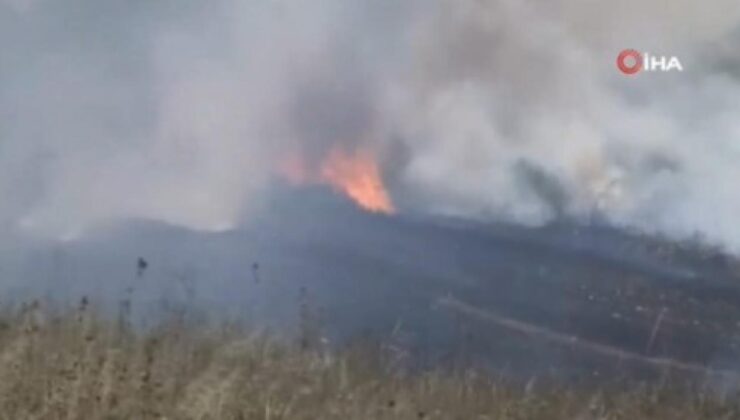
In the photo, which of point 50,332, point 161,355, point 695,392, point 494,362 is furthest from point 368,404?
point 695,392

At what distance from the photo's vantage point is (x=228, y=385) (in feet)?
20.9

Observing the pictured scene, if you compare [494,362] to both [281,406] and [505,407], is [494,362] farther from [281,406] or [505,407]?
→ [281,406]

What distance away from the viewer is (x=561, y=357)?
390 inches

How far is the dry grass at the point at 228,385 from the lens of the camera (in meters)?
6.05

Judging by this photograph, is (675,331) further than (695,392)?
Yes

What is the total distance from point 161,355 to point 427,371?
227cm

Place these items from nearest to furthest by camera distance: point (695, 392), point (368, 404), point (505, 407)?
point (368, 404) < point (505, 407) < point (695, 392)

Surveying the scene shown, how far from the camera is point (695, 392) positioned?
895cm

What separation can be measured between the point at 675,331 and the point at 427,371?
2.70m

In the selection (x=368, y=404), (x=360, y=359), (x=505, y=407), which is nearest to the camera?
(x=368, y=404)

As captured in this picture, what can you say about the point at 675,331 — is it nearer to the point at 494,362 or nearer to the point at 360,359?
the point at 494,362

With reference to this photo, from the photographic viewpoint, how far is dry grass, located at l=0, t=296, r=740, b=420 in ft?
19.9

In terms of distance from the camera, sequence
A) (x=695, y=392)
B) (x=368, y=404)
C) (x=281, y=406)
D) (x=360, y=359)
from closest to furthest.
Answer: (x=281, y=406)
(x=368, y=404)
(x=360, y=359)
(x=695, y=392)

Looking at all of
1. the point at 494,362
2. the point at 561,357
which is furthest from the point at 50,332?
the point at 561,357
